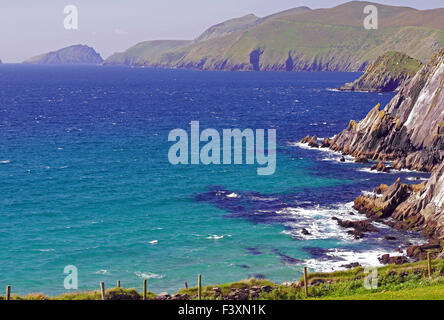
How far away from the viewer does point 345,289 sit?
147ft

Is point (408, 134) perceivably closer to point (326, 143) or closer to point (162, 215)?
point (326, 143)

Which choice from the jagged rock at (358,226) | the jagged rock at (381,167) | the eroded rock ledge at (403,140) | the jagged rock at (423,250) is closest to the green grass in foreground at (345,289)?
the jagged rock at (423,250)

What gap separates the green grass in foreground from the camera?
1641 inches

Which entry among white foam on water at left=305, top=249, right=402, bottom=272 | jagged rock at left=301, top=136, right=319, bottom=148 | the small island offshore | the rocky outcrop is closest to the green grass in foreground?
the small island offshore

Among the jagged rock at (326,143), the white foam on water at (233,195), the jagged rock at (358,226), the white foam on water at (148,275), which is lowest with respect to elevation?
the white foam on water at (148,275)

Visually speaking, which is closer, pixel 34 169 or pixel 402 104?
pixel 34 169

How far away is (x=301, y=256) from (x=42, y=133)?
99498 millimetres

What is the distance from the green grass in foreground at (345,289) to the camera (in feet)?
137

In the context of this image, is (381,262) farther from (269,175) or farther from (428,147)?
(428,147)

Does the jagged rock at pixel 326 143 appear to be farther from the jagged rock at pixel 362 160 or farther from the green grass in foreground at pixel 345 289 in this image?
the green grass in foreground at pixel 345 289
